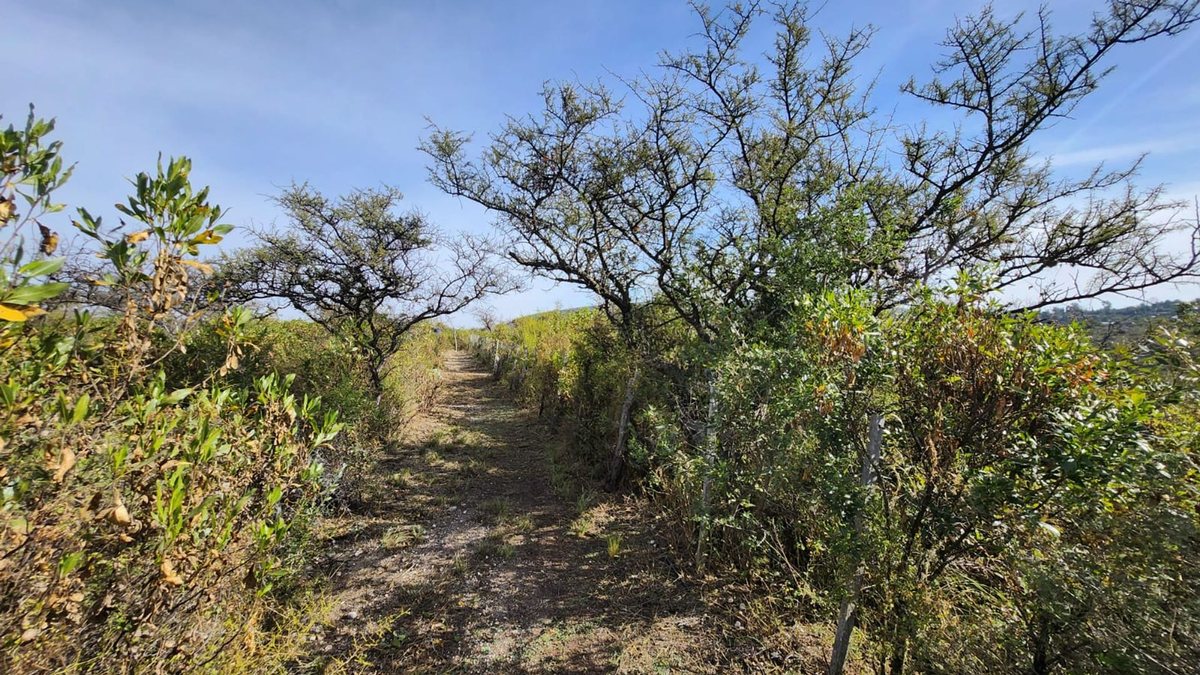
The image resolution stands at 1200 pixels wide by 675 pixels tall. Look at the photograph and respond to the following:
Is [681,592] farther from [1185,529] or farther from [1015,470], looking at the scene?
[1185,529]

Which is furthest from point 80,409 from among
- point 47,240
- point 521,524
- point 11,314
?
point 521,524

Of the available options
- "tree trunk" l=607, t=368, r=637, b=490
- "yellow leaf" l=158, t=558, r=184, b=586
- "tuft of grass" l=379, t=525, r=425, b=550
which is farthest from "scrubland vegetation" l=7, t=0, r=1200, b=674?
"tree trunk" l=607, t=368, r=637, b=490

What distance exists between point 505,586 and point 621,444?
8.69 feet

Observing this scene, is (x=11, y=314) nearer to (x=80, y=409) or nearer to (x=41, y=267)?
(x=41, y=267)

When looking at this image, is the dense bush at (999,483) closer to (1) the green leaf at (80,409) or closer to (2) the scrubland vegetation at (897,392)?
(2) the scrubland vegetation at (897,392)

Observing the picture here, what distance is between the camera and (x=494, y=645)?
3.43 meters

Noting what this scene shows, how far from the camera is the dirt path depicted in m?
3.26

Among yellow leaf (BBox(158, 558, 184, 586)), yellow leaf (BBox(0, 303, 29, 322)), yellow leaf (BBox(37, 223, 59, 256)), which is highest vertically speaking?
yellow leaf (BBox(37, 223, 59, 256))

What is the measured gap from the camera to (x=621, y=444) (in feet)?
20.9

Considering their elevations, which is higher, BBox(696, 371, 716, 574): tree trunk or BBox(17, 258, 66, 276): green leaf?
BBox(17, 258, 66, 276): green leaf

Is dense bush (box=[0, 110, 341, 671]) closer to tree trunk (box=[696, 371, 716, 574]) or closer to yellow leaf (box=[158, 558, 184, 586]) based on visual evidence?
yellow leaf (box=[158, 558, 184, 586])

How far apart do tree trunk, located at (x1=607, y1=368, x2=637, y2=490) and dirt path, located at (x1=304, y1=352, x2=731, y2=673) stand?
343 millimetres

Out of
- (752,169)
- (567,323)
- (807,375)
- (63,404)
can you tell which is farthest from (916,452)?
(567,323)

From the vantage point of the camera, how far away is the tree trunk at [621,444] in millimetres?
6281
